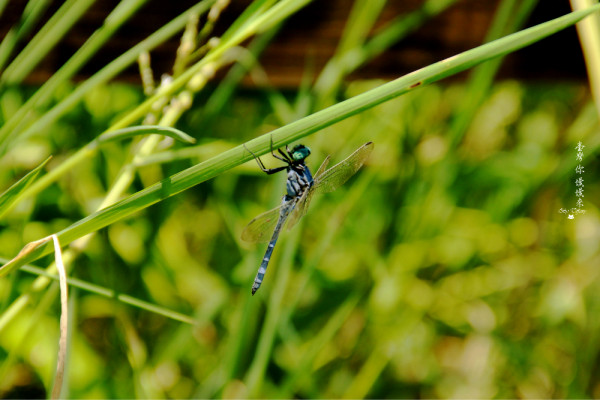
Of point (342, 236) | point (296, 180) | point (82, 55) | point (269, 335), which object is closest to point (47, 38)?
point (82, 55)

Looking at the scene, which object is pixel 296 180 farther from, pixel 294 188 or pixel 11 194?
pixel 11 194

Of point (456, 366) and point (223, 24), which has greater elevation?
point (223, 24)

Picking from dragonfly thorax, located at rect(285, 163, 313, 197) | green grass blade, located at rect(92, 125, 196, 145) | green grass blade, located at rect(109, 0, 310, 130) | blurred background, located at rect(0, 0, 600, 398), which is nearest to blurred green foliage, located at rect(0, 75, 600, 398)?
blurred background, located at rect(0, 0, 600, 398)

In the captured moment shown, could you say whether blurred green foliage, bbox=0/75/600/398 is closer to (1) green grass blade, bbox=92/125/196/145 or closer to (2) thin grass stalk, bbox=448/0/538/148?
(2) thin grass stalk, bbox=448/0/538/148

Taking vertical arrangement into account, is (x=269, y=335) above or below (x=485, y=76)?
below

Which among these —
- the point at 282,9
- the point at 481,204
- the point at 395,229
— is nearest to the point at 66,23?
the point at 282,9

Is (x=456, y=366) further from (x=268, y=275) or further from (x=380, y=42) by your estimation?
(x=380, y=42)
